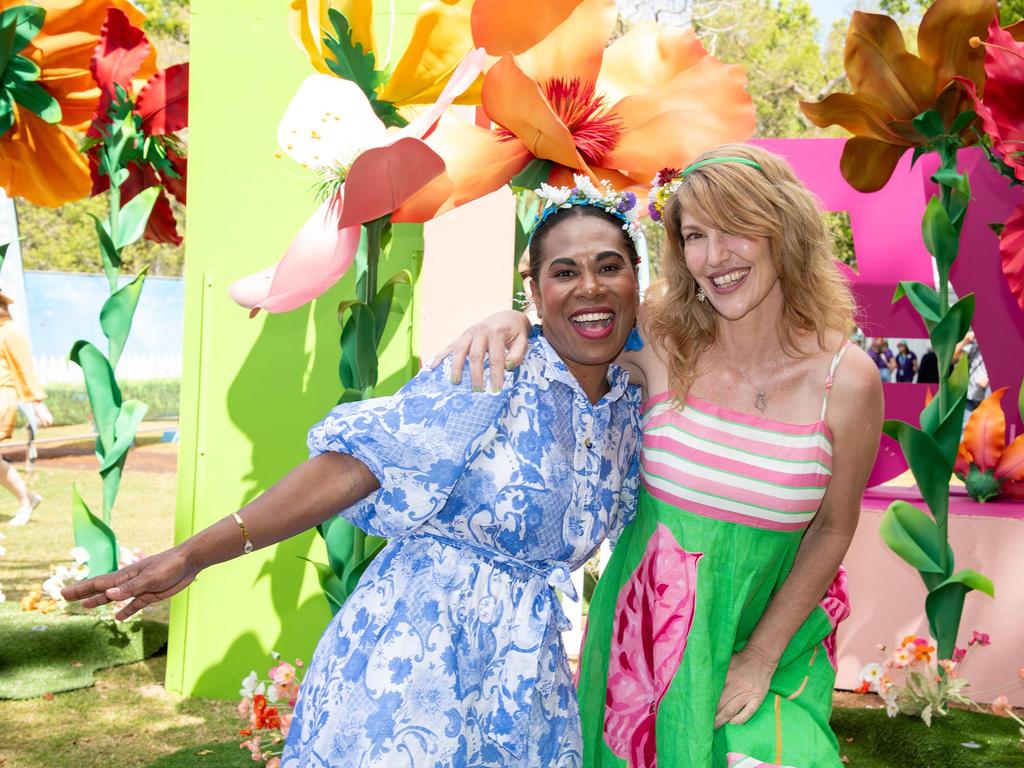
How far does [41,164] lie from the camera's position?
16.2 feet

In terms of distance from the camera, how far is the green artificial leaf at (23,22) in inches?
168

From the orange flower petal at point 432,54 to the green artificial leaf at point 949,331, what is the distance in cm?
202

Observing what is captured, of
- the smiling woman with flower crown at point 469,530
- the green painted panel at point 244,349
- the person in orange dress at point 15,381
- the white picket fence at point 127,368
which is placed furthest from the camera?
the white picket fence at point 127,368

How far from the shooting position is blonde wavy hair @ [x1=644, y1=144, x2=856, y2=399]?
2133mm

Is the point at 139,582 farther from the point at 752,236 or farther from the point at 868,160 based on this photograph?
the point at 868,160

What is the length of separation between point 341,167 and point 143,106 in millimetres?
2393

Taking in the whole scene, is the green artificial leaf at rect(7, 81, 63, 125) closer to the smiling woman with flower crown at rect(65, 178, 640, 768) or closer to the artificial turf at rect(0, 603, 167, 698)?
the artificial turf at rect(0, 603, 167, 698)

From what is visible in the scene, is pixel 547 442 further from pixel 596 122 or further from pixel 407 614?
pixel 596 122

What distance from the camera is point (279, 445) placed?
413 cm

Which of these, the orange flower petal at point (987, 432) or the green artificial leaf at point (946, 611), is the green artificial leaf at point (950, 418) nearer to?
the green artificial leaf at point (946, 611)

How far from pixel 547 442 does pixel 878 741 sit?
8.80 ft

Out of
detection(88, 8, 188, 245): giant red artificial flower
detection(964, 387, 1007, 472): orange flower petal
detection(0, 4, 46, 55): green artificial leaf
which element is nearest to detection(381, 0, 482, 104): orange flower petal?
detection(0, 4, 46, 55): green artificial leaf

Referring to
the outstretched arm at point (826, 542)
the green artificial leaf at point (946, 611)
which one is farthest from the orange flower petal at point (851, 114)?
the outstretched arm at point (826, 542)

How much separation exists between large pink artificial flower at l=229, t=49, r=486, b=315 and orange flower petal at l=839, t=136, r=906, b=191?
187 centimetres
